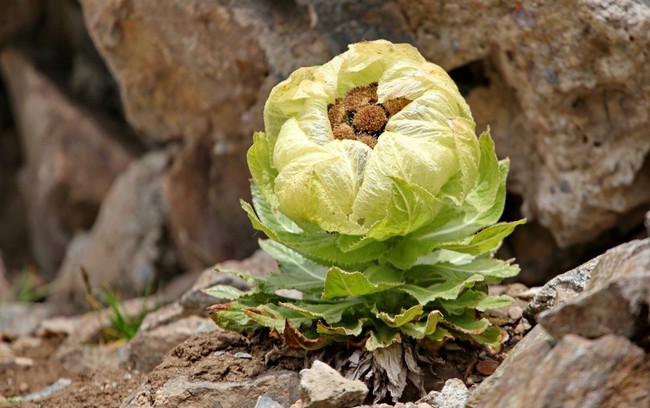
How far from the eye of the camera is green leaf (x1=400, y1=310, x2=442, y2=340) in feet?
6.93

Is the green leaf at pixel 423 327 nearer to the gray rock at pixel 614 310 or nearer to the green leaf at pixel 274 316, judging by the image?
the green leaf at pixel 274 316

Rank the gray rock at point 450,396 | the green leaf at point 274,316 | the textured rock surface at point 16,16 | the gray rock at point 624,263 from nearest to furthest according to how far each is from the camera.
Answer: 1. the gray rock at point 624,263
2. the gray rock at point 450,396
3. the green leaf at point 274,316
4. the textured rock surface at point 16,16

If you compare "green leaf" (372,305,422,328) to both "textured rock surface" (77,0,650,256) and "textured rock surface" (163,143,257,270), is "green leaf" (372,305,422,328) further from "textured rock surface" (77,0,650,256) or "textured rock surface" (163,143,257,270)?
"textured rock surface" (163,143,257,270)

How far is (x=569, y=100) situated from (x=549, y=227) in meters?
0.68

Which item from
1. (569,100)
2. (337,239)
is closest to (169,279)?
(569,100)

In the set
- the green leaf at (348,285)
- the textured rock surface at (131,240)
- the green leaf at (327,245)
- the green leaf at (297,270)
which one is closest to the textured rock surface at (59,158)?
the textured rock surface at (131,240)

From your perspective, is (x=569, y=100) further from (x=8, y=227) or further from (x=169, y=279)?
(x=8, y=227)

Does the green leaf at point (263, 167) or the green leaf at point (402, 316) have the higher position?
the green leaf at point (263, 167)

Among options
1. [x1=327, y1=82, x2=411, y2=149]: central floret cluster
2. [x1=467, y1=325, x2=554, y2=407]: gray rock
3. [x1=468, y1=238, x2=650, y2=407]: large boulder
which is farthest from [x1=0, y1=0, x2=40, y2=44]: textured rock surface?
[x1=468, y1=238, x2=650, y2=407]: large boulder

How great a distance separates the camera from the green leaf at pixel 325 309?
2.18 m

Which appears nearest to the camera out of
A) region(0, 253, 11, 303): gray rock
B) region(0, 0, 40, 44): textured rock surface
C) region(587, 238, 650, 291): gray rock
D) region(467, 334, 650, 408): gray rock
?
region(467, 334, 650, 408): gray rock

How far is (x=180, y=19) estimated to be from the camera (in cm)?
377

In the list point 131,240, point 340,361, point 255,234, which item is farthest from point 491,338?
point 131,240

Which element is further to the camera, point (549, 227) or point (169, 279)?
point (169, 279)
